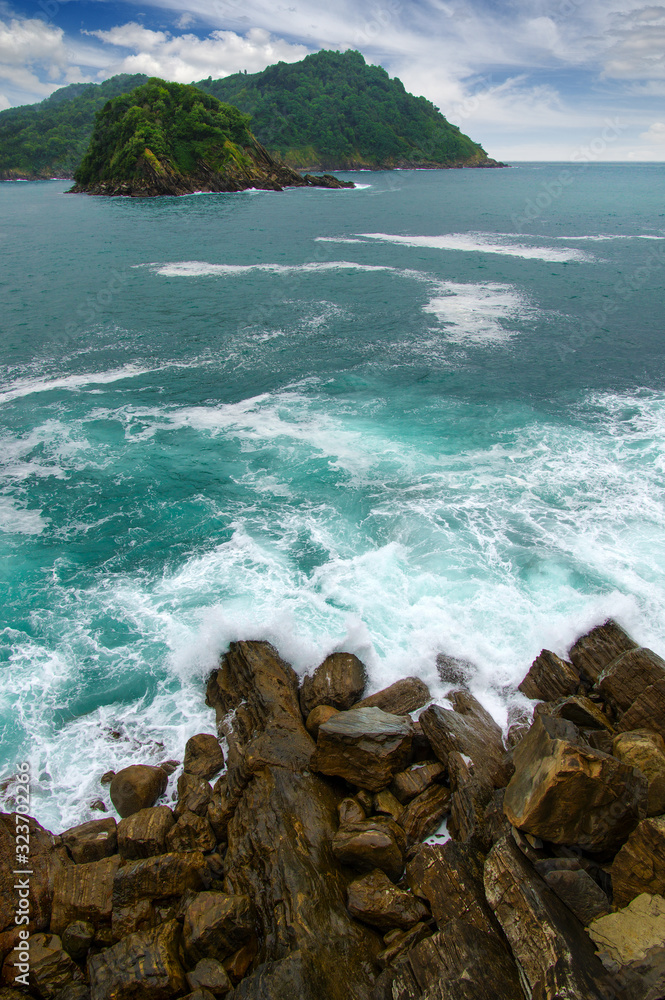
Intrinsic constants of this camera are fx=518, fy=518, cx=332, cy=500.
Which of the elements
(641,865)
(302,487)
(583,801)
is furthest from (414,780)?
(302,487)

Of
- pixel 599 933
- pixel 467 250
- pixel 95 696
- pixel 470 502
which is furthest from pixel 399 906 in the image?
pixel 467 250

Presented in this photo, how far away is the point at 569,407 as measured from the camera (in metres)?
24.4

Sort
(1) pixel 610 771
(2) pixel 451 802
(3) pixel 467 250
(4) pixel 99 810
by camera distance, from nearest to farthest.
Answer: (1) pixel 610 771 < (2) pixel 451 802 < (4) pixel 99 810 < (3) pixel 467 250

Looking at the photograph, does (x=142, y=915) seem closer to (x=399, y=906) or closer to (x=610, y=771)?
(x=399, y=906)

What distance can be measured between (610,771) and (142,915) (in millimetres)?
7097

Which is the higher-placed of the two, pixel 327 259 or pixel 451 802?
pixel 327 259

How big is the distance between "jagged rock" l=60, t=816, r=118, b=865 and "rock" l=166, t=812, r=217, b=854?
105 cm

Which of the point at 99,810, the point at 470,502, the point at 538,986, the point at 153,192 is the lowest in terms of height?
the point at 99,810

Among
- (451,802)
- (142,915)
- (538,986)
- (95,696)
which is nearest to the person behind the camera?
(538,986)

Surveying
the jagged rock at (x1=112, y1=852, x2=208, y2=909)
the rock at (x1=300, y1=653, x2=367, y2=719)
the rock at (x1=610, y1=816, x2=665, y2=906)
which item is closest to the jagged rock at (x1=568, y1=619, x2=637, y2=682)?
the rock at (x1=610, y1=816, x2=665, y2=906)

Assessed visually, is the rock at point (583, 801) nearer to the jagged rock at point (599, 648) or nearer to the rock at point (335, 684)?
the jagged rock at point (599, 648)

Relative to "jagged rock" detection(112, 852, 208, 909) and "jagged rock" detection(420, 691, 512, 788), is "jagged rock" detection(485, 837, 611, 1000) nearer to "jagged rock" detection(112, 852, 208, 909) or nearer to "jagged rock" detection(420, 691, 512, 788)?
"jagged rock" detection(420, 691, 512, 788)

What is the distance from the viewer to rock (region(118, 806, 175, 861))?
8.58 metres

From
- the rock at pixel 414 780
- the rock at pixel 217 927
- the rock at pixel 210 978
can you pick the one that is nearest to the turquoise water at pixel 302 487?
the rock at pixel 414 780
